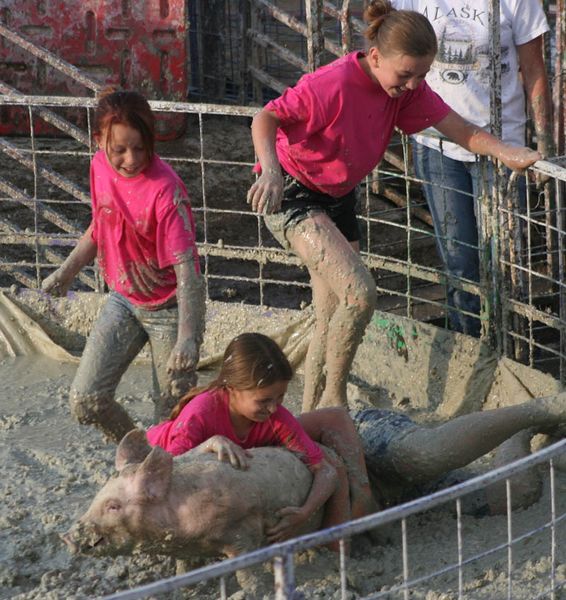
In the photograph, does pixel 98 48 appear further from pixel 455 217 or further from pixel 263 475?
pixel 263 475

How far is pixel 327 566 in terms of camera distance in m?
4.98

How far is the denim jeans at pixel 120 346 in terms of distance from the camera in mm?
5664

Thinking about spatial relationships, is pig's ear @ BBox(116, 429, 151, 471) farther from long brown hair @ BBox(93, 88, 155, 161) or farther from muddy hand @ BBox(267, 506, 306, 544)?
long brown hair @ BBox(93, 88, 155, 161)

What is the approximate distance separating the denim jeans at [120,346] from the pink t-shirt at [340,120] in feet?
3.17

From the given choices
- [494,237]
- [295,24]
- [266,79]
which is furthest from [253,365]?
[266,79]

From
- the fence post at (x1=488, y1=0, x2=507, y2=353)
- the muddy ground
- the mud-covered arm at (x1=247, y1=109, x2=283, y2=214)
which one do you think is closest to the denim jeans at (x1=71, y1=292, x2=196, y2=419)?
the muddy ground

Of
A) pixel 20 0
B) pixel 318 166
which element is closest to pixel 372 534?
pixel 318 166

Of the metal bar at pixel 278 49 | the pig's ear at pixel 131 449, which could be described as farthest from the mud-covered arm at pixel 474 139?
the metal bar at pixel 278 49

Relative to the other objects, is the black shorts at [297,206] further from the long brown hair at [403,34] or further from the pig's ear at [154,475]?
the pig's ear at [154,475]

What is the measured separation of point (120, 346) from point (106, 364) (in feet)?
0.32

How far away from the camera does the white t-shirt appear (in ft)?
22.8

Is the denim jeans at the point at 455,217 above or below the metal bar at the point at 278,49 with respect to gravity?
below

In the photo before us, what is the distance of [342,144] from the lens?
19.5 ft

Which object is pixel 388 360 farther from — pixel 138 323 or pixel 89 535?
pixel 89 535
